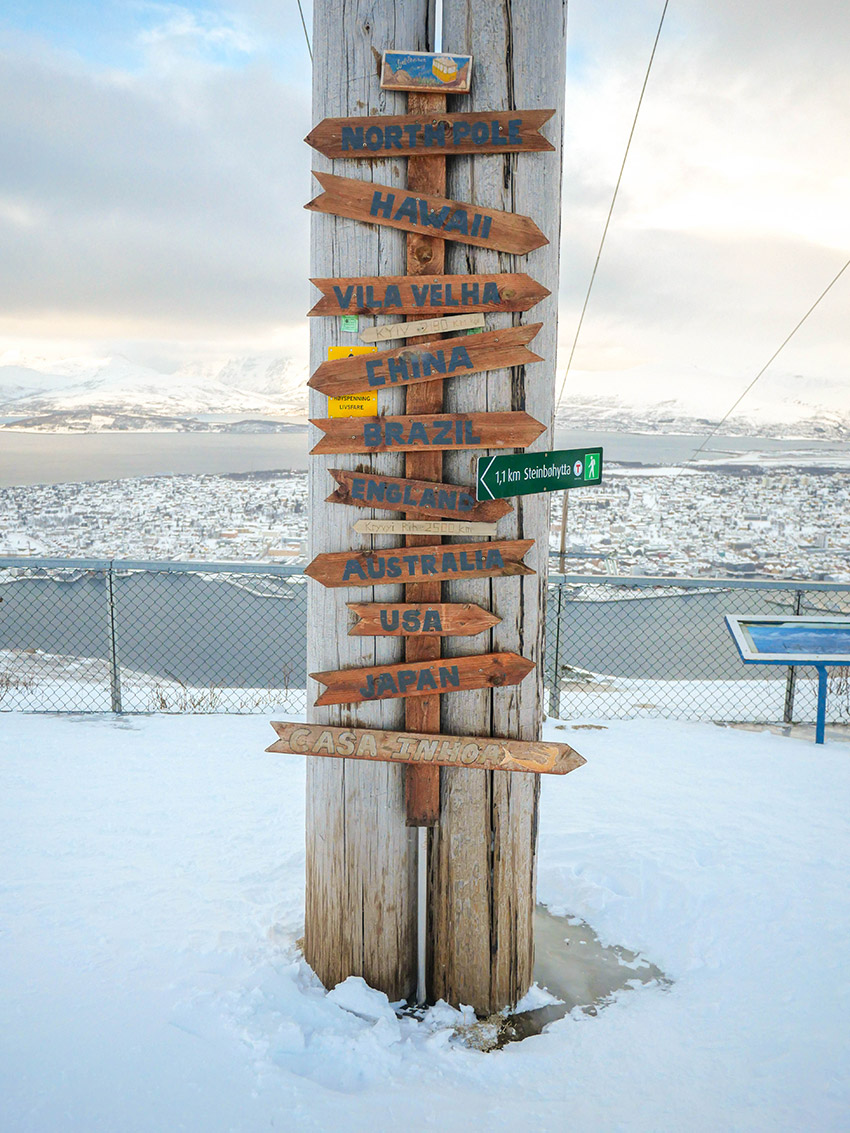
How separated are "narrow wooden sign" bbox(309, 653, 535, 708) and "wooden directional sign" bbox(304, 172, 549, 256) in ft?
3.89

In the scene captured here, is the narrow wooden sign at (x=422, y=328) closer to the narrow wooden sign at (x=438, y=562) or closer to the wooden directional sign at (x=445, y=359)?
the wooden directional sign at (x=445, y=359)

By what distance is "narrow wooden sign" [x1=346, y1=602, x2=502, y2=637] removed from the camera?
2250mm

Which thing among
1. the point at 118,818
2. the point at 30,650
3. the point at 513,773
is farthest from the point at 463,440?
the point at 30,650

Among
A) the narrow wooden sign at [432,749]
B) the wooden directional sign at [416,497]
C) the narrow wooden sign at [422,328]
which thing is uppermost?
the narrow wooden sign at [422,328]

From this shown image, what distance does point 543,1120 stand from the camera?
6.07 feet

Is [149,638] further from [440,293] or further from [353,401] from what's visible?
[440,293]

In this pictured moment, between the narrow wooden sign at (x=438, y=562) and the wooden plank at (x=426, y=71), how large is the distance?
127 cm

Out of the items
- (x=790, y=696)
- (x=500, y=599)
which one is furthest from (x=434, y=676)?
(x=790, y=696)

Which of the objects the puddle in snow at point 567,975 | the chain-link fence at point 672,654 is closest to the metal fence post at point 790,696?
the chain-link fence at point 672,654

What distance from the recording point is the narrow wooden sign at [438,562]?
223 centimetres

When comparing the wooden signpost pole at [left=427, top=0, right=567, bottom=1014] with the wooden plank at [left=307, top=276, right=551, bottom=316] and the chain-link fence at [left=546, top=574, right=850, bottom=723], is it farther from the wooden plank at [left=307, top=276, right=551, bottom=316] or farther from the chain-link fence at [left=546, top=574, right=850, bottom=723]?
the chain-link fence at [left=546, top=574, right=850, bottom=723]

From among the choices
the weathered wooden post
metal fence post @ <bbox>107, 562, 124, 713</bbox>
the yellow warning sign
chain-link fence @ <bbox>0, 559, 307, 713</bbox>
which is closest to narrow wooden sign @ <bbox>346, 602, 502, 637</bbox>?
the weathered wooden post

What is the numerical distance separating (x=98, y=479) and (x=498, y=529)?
423 inches

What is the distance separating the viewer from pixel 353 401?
2.24m
